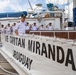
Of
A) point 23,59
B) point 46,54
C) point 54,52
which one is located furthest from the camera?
point 23,59

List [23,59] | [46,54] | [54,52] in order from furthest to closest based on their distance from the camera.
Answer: [23,59], [46,54], [54,52]

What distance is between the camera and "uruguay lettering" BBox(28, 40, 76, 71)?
13.0ft

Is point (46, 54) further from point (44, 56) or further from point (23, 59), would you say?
point (23, 59)

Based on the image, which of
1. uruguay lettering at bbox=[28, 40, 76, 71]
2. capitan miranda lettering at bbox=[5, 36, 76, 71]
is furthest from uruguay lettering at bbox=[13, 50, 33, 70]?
uruguay lettering at bbox=[28, 40, 76, 71]

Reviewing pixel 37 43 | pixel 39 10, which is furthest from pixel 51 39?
pixel 39 10

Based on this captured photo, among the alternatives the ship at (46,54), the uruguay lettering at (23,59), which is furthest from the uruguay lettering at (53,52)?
the uruguay lettering at (23,59)

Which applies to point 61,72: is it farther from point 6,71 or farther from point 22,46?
point 6,71

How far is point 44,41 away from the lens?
201 inches

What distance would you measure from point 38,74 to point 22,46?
1844mm

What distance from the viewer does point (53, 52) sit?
4.62 metres

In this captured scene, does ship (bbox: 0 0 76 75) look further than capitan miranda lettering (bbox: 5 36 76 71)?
Yes

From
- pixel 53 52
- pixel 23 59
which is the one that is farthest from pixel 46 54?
pixel 23 59

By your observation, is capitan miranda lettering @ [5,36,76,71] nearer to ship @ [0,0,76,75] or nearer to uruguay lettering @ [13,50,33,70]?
ship @ [0,0,76,75]

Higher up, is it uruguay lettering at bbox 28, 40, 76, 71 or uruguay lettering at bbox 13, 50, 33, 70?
uruguay lettering at bbox 28, 40, 76, 71
